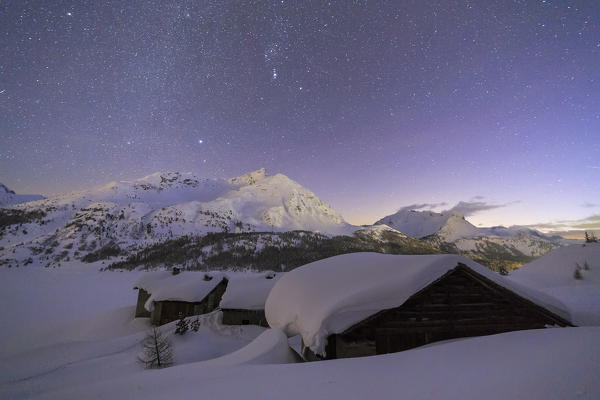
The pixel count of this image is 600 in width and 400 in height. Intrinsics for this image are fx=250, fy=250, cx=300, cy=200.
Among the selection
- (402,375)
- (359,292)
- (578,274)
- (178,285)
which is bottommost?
(178,285)

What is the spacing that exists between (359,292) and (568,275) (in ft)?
96.5

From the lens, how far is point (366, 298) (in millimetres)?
8031

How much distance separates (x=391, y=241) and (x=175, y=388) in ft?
662

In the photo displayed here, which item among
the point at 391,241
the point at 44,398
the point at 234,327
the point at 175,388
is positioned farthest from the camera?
the point at 391,241

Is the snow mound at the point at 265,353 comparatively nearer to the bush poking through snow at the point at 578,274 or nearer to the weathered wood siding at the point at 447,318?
the weathered wood siding at the point at 447,318

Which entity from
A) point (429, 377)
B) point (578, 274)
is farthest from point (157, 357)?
point (578, 274)

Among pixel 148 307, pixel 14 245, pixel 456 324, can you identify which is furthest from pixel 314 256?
pixel 14 245

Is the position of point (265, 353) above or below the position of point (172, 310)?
above

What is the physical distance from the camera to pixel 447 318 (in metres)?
8.88

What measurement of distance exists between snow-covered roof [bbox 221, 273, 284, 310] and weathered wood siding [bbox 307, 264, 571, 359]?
15825 millimetres

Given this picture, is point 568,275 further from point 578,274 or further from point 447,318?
point 447,318

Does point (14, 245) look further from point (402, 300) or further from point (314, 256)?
point (402, 300)

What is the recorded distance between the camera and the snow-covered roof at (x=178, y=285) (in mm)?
25438

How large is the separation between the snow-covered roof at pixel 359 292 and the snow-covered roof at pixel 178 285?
18.4 m
